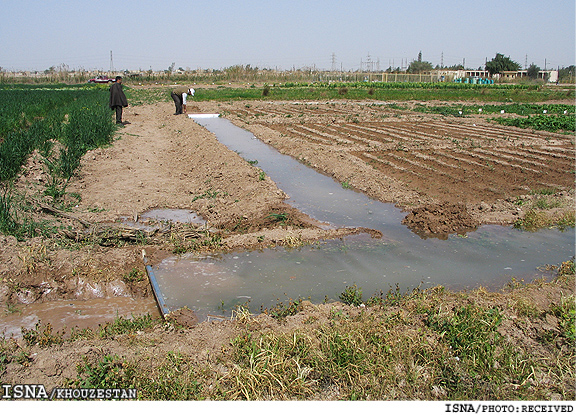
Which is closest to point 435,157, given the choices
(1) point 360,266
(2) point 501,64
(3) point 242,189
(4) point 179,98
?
(3) point 242,189

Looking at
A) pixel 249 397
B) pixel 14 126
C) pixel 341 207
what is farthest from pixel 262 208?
pixel 14 126

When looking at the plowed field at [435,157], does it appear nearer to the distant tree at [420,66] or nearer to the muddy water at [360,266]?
the muddy water at [360,266]

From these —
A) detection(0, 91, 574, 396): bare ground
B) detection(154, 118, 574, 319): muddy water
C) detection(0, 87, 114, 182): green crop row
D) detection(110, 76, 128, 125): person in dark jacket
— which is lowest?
detection(154, 118, 574, 319): muddy water

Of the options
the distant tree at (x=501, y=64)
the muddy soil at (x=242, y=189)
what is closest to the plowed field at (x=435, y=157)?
the muddy soil at (x=242, y=189)

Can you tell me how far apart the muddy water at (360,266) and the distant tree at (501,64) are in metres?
92.2

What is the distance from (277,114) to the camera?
26422 millimetres

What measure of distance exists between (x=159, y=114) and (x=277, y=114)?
6.64 metres

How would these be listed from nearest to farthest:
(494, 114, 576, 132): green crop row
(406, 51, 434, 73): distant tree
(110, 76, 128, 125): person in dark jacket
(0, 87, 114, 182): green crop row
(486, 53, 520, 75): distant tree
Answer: (0, 87, 114, 182): green crop row < (110, 76, 128, 125): person in dark jacket < (494, 114, 576, 132): green crop row < (486, 53, 520, 75): distant tree < (406, 51, 434, 73): distant tree

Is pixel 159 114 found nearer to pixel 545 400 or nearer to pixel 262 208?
pixel 262 208

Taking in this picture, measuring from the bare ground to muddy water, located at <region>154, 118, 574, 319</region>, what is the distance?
0.35 meters

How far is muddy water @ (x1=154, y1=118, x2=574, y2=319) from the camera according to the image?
18.2ft

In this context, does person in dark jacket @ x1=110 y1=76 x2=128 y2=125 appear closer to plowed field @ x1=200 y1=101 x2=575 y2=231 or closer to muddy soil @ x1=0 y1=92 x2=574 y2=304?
muddy soil @ x1=0 y1=92 x2=574 y2=304

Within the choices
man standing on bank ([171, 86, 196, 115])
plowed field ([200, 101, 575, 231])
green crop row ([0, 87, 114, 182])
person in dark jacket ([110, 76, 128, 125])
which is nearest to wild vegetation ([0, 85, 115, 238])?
green crop row ([0, 87, 114, 182])

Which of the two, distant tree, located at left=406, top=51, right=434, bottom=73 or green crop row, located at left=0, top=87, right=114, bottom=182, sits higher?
distant tree, located at left=406, top=51, right=434, bottom=73
